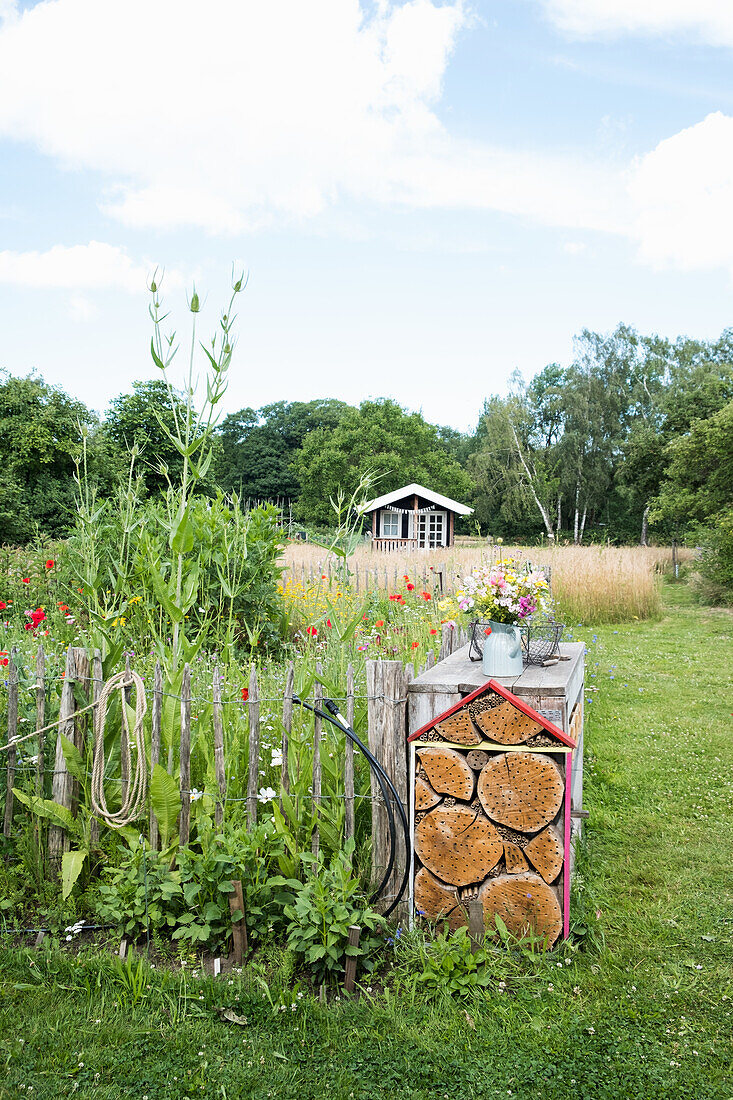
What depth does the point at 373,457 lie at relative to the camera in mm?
38031

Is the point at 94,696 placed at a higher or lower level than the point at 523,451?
lower

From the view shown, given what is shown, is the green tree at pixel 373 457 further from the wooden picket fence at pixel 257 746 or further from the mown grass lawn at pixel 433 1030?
the mown grass lawn at pixel 433 1030

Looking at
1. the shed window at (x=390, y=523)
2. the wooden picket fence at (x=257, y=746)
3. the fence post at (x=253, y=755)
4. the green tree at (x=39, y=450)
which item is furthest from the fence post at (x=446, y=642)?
the shed window at (x=390, y=523)

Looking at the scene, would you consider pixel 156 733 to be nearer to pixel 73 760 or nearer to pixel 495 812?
pixel 73 760

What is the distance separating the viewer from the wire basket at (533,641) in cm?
358

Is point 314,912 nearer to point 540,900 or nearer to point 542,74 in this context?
point 540,900

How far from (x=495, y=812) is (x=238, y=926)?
1079 mm

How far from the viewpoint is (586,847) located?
3.90 meters

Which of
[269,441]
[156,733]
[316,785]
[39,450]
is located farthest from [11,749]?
[269,441]

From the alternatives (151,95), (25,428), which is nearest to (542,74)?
(151,95)

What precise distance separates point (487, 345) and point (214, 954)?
1560 inches

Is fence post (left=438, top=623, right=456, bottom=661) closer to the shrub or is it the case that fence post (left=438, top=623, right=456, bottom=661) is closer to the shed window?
the shrub

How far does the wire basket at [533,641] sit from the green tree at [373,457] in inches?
1327

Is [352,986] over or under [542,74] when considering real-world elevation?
under
